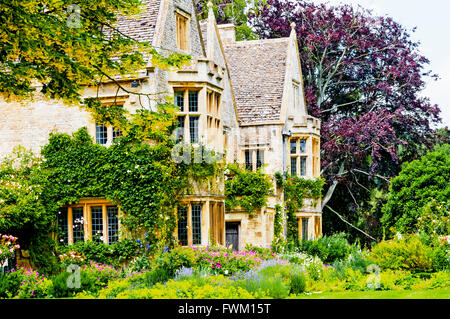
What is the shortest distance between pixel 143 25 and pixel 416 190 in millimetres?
14282

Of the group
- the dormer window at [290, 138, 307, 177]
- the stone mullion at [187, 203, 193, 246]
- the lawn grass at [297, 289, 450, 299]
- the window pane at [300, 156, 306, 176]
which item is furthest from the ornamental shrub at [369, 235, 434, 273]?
the window pane at [300, 156, 306, 176]

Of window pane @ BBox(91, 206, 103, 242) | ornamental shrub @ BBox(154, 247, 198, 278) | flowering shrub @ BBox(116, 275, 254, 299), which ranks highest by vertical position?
window pane @ BBox(91, 206, 103, 242)

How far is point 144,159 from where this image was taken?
22625 millimetres

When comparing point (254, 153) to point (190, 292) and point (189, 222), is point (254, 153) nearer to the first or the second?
point (189, 222)

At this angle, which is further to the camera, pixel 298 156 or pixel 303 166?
pixel 303 166

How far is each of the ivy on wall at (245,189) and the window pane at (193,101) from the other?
14.6ft

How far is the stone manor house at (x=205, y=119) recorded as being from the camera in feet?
76.9

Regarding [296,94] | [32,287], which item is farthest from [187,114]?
[296,94]

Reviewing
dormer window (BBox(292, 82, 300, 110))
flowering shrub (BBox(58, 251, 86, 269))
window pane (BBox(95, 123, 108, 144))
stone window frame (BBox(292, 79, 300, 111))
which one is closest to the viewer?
flowering shrub (BBox(58, 251, 86, 269))

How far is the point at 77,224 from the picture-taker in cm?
2339

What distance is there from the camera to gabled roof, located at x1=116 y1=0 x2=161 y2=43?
79.6ft

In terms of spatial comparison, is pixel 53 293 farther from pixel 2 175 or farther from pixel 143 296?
pixel 2 175

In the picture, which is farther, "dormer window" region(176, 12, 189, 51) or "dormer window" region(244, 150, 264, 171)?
"dormer window" region(244, 150, 264, 171)

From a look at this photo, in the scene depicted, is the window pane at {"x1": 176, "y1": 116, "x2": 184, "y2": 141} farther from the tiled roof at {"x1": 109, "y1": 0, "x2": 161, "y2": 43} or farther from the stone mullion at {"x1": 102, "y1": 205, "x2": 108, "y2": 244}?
the stone mullion at {"x1": 102, "y1": 205, "x2": 108, "y2": 244}
